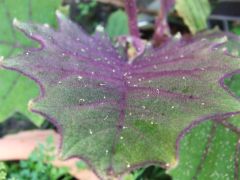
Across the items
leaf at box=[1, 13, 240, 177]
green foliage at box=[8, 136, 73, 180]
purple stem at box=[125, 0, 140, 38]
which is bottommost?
green foliage at box=[8, 136, 73, 180]

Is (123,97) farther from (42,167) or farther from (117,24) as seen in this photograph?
(117,24)

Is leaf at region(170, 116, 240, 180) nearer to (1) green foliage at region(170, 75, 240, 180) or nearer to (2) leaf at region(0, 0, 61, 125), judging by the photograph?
(1) green foliage at region(170, 75, 240, 180)

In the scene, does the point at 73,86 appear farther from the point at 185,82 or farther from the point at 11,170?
the point at 11,170

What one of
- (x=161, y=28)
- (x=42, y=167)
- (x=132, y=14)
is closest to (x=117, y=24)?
(x=161, y=28)

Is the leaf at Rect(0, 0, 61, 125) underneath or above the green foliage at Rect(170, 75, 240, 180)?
above

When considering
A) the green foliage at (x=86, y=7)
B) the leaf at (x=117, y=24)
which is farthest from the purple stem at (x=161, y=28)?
the green foliage at (x=86, y=7)

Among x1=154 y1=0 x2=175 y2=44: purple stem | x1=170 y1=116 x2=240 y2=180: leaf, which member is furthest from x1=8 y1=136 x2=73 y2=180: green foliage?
x1=154 y1=0 x2=175 y2=44: purple stem

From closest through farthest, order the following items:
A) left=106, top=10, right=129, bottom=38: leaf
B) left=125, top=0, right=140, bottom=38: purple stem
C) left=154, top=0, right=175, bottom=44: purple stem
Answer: left=125, top=0, right=140, bottom=38: purple stem → left=154, top=0, right=175, bottom=44: purple stem → left=106, top=10, right=129, bottom=38: leaf
